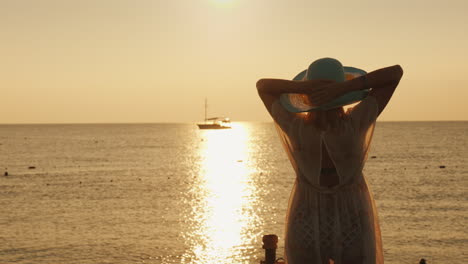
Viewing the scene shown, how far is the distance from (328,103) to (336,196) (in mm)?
599

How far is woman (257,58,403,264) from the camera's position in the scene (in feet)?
11.5

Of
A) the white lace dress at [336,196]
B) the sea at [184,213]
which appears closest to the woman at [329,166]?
the white lace dress at [336,196]

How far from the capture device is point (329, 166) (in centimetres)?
359

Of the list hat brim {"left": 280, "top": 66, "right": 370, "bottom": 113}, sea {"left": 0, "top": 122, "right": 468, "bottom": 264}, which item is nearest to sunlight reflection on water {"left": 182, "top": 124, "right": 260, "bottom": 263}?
sea {"left": 0, "top": 122, "right": 468, "bottom": 264}

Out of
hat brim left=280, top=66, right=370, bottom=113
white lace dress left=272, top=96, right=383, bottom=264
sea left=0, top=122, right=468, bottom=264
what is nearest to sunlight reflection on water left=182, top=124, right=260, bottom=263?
sea left=0, top=122, right=468, bottom=264

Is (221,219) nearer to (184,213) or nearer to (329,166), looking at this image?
(184,213)

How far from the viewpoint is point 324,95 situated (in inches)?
131

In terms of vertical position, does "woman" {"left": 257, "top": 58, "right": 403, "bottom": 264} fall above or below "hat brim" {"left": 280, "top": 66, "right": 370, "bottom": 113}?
below

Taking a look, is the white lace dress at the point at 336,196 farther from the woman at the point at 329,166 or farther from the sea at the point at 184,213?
the sea at the point at 184,213

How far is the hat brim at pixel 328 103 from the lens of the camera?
133 inches

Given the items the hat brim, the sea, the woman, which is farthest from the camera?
the sea

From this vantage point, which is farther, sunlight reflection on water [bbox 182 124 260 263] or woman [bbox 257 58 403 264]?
sunlight reflection on water [bbox 182 124 260 263]

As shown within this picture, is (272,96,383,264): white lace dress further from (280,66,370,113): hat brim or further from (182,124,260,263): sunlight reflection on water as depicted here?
(182,124,260,263): sunlight reflection on water

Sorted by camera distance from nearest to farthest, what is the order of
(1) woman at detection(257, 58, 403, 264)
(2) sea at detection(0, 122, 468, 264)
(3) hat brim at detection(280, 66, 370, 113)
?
(3) hat brim at detection(280, 66, 370, 113) < (1) woman at detection(257, 58, 403, 264) < (2) sea at detection(0, 122, 468, 264)
